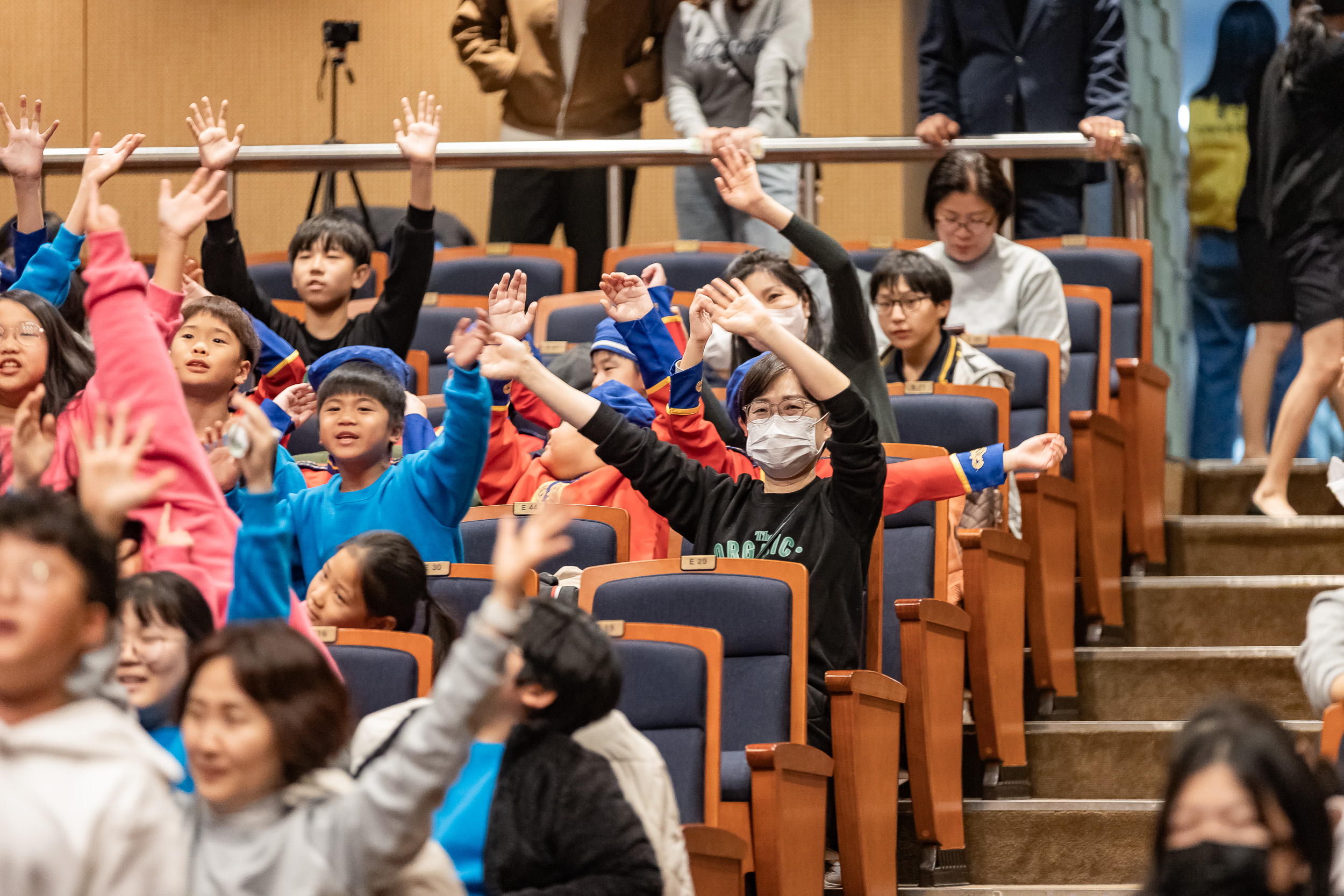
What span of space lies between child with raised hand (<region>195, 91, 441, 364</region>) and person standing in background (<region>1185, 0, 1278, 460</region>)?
2.47 meters

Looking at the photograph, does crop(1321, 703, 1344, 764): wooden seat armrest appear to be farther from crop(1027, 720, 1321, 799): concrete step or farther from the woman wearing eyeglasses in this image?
the woman wearing eyeglasses

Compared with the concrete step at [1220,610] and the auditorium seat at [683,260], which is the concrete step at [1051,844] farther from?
the auditorium seat at [683,260]

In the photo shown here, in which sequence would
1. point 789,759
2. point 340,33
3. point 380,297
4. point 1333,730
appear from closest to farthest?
point 1333,730, point 789,759, point 380,297, point 340,33

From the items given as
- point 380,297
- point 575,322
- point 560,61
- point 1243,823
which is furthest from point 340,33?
point 1243,823

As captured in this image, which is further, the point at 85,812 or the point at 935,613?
the point at 935,613

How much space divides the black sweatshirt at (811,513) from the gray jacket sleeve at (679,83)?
5.73ft

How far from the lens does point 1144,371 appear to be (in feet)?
11.1

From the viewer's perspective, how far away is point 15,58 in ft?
17.7

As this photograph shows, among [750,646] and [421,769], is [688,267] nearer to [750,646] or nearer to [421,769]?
[750,646]

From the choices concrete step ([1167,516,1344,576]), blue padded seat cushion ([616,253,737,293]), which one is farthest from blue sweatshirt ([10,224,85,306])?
concrete step ([1167,516,1344,576])

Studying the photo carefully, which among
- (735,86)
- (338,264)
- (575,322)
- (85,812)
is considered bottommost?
(85,812)

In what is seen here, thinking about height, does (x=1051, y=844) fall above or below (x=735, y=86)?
below

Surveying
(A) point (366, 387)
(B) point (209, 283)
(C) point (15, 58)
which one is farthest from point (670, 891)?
(C) point (15, 58)

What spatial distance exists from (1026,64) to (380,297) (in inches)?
66.8
